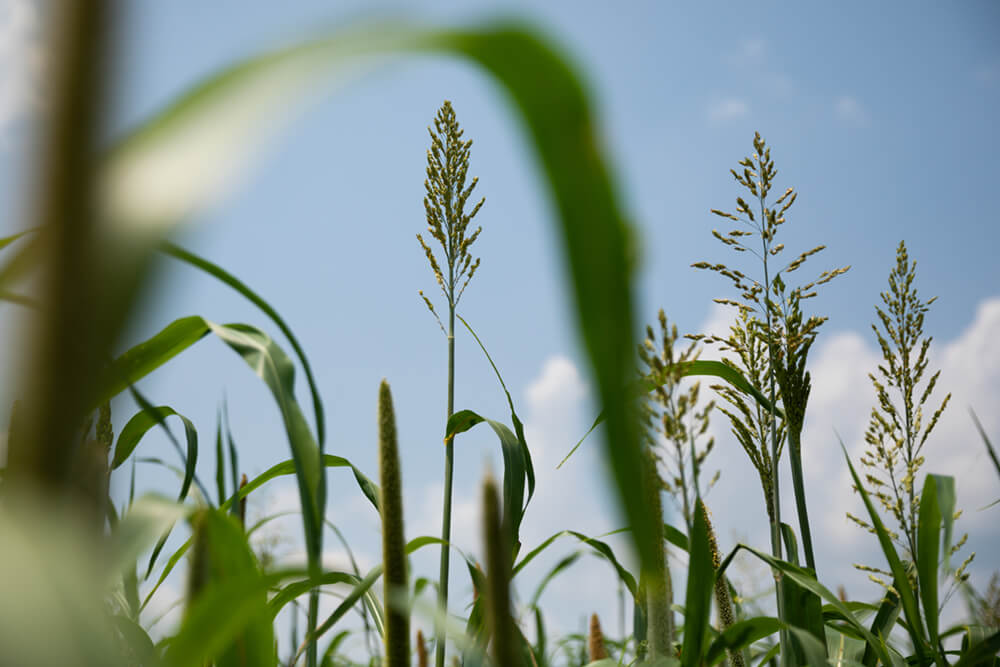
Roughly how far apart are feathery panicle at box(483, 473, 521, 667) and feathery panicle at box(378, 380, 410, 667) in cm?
21

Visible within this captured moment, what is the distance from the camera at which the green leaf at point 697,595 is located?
44.0 inches

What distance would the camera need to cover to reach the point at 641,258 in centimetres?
41

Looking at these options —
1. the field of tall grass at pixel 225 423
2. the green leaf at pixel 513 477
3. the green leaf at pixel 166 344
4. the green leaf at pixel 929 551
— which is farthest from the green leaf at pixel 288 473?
the green leaf at pixel 929 551

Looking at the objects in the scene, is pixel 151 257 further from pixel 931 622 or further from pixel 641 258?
pixel 931 622

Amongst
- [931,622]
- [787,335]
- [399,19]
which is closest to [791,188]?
[787,335]

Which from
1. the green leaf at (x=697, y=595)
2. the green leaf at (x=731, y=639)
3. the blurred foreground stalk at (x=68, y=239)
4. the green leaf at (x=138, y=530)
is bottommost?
the green leaf at (x=731, y=639)

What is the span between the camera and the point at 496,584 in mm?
688

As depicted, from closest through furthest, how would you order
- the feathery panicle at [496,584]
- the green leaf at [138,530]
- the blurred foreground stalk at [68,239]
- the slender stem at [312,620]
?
1. the blurred foreground stalk at [68,239]
2. the feathery panicle at [496,584]
3. the green leaf at [138,530]
4. the slender stem at [312,620]

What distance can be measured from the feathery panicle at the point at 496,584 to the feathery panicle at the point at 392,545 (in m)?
0.21

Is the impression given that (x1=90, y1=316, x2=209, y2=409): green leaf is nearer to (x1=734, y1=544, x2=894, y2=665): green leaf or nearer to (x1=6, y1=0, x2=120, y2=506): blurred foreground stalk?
(x1=6, y1=0, x2=120, y2=506): blurred foreground stalk

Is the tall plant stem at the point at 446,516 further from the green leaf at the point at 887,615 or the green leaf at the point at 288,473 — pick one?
the green leaf at the point at 887,615

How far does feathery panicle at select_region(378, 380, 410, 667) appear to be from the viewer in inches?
35.0

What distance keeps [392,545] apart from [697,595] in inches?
20.9

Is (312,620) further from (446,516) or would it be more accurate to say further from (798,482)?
(798,482)
